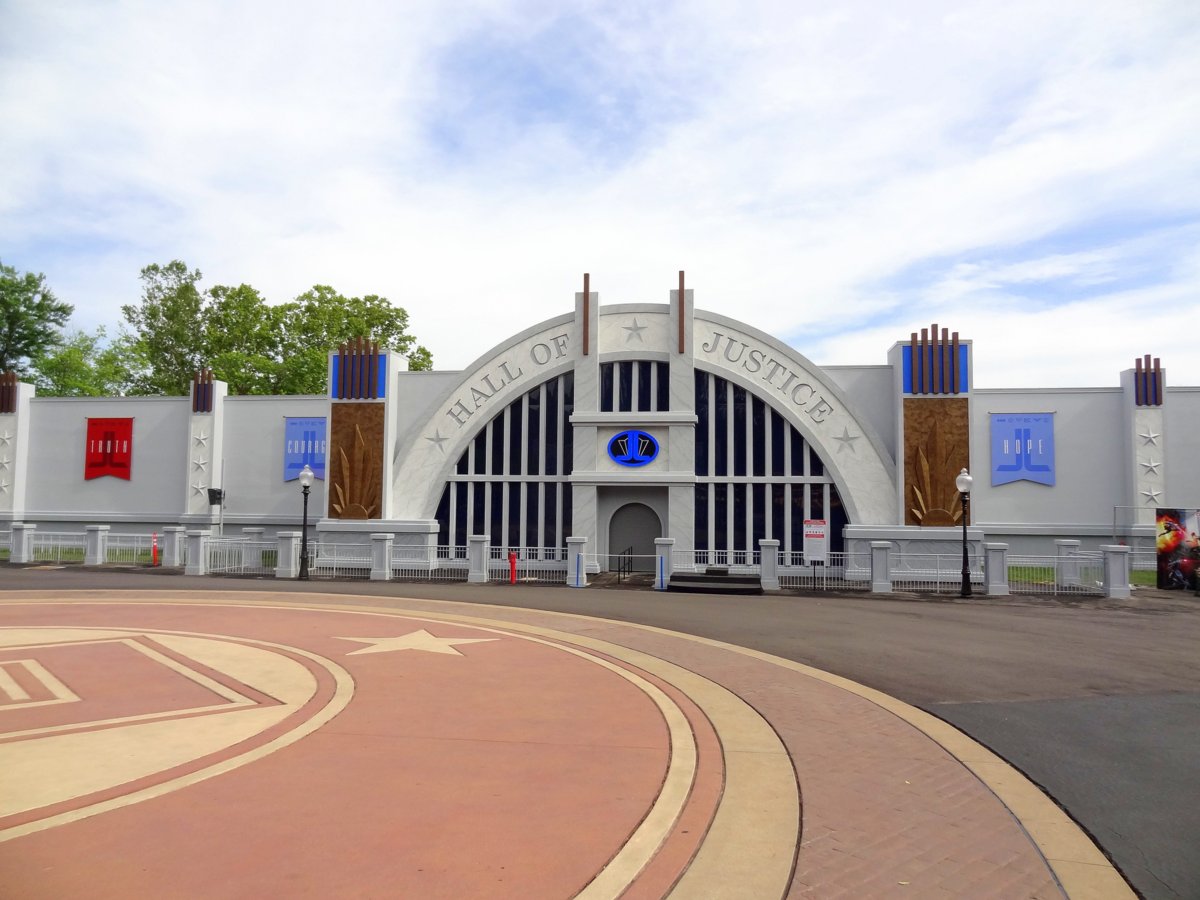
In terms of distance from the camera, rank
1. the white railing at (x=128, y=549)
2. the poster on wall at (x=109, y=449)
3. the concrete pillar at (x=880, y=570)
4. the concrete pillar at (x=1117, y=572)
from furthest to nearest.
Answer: the poster on wall at (x=109, y=449) < the white railing at (x=128, y=549) < the concrete pillar at (x=880, y=570) < the concrete pillar at (x=1117, y=572)

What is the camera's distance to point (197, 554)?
25.9 m

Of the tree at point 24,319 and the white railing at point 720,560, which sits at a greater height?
the tree at point 24,319

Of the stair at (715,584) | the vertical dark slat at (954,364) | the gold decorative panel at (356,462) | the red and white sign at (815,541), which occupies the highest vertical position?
the vertical dark slat at (954,364)

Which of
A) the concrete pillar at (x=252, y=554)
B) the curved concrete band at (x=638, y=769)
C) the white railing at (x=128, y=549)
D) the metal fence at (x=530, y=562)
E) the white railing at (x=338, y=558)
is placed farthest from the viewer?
the white railing at (x=128, y=549)

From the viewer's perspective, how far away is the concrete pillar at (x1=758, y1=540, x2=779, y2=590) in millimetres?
24172

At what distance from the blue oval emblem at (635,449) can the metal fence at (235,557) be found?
1274 cm

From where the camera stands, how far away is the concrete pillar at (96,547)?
28.3m

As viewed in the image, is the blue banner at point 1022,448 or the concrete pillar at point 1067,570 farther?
the blue banner at point 1022,448

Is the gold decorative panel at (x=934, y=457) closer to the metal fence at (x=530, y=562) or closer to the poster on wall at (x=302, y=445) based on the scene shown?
the metal fence at (x=530, y=562)

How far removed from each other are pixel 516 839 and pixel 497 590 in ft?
56.8

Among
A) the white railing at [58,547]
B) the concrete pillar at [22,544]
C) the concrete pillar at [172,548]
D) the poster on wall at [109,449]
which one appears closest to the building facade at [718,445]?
the concrete pillar at [172,548]

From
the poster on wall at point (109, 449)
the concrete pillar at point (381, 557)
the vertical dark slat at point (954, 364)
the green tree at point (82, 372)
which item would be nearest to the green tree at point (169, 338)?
the green tree at point (82, 372)

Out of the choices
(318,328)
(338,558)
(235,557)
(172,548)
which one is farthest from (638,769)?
(318,328)

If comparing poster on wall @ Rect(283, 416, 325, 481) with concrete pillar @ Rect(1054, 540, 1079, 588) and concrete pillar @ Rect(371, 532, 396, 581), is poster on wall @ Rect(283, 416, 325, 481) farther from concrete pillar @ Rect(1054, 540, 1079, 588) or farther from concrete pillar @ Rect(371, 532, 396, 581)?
concrete pillar @ Rect(1054, 540, 1079, 588)
